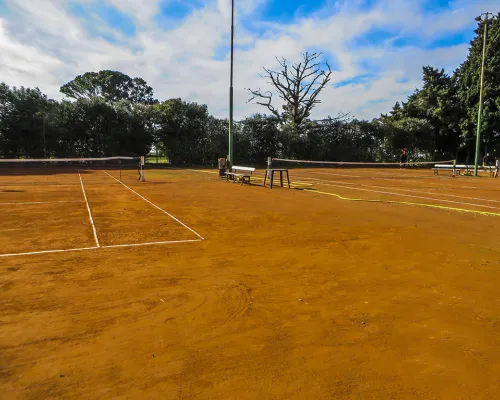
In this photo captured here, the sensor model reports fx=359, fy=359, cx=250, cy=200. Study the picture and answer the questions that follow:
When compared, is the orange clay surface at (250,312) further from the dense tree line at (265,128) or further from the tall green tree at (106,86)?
the tall green tree at (106,86)

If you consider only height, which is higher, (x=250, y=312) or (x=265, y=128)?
(x=265, y=128)

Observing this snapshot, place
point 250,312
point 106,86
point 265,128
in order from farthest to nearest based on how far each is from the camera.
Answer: point 106,86 → point 265,128 → point 250,312

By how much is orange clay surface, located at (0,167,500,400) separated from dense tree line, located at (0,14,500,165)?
2719 cm

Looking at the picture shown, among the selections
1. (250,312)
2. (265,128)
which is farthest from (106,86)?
(250,312)

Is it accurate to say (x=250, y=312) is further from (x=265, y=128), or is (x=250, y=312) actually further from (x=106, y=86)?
(x=106, y=86)

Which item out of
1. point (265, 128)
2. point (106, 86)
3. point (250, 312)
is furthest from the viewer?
point (106, 86)

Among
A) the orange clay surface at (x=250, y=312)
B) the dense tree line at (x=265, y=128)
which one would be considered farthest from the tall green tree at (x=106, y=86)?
the orange clay surface at (x=250, y=312)

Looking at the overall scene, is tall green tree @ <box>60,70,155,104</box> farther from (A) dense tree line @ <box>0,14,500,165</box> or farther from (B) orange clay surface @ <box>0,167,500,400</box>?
(B) orange clay surface @ <box>0,167,500,400</box>

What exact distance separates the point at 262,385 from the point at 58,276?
128 inches

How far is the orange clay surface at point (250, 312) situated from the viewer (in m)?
2.59

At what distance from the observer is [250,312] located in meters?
3.68

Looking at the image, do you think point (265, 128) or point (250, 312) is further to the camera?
point (265, 128)

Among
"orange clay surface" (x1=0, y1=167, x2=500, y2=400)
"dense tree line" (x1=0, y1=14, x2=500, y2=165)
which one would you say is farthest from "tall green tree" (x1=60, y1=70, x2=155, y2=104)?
"orange clay surface" (x1=0, y1=167, x2=500, y2=400)

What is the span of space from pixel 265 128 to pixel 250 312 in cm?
3507
